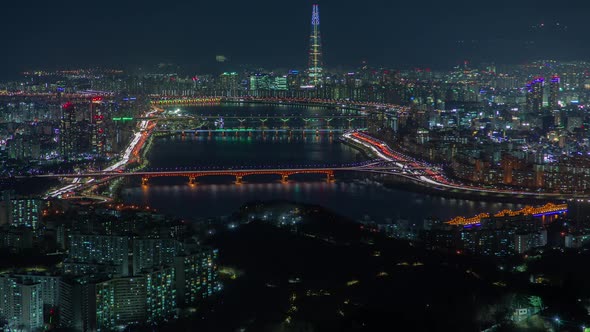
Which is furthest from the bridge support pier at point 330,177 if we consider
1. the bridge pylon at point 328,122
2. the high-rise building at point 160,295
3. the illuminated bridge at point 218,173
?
the bridge pylon at point 328,122

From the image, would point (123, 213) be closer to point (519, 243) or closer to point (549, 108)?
point (519, 243)

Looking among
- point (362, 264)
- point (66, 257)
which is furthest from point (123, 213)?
point (362, 264)

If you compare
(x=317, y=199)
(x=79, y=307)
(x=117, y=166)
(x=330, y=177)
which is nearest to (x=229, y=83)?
(x=117, y=166)

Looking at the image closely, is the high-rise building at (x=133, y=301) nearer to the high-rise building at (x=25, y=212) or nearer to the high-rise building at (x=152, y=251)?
the high-rise building at (x=152, y=251)

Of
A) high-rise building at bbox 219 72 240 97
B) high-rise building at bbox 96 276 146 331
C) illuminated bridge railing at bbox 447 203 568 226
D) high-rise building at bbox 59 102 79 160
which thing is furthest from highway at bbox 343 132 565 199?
high-rise building at bbox 219 72 240 97

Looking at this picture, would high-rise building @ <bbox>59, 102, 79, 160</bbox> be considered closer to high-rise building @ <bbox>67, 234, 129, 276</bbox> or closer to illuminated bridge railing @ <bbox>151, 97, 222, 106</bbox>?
high-rise building @ <bbox>67, 234, 129, 276</bbox>

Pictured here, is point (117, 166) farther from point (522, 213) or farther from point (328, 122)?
point (328, 122)
